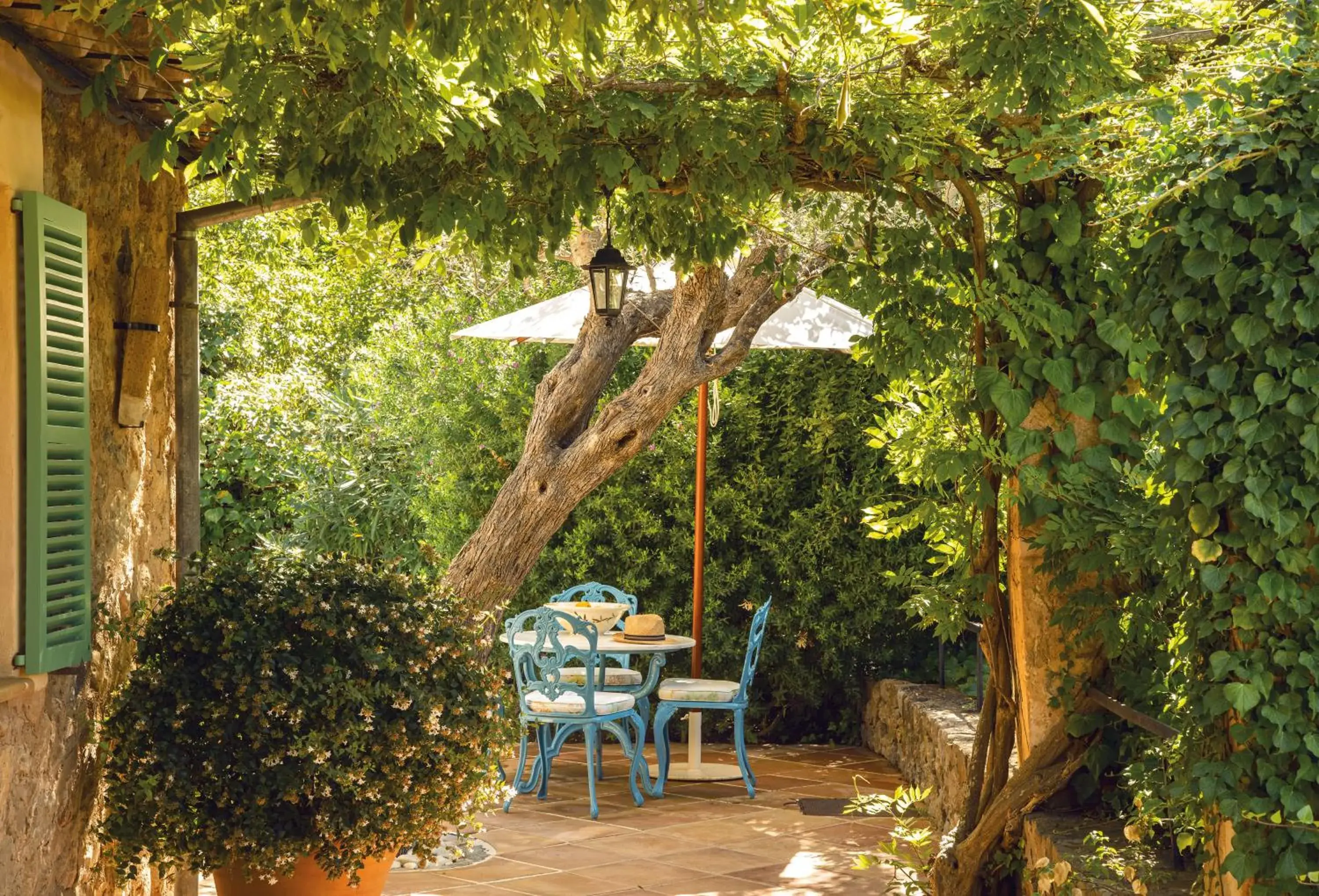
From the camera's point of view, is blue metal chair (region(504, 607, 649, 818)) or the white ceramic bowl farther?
the white ceramic bowl

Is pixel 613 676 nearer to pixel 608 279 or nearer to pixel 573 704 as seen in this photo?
pixel 573 704

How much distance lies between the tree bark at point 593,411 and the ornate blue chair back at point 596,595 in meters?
1.22

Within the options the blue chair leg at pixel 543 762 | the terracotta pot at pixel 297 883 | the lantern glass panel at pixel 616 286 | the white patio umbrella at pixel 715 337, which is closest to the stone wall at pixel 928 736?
the white patio umbrella at pixel 715 337

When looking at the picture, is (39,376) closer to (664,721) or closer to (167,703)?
(167,703)

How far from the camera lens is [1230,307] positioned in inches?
107

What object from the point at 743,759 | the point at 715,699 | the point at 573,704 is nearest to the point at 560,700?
the point at 573,704

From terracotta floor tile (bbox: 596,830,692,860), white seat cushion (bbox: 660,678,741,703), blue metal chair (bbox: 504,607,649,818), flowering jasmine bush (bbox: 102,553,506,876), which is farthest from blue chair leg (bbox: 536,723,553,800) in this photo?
flowering jasmine bush (bbox: 102,553,506,876)

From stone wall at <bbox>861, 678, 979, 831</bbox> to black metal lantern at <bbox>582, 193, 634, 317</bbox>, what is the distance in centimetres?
235

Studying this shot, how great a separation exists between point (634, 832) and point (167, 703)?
2889mm

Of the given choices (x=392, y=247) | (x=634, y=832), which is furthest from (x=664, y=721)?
(x=392, y=247)

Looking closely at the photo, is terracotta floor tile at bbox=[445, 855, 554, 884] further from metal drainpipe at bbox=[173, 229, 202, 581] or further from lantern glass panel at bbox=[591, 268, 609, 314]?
lantern glass panel at bbox=[591, 268, 609, 314]

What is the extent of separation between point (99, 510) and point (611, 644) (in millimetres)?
3388

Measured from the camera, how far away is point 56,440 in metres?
3.58

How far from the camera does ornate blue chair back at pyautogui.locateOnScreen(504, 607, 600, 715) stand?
21.6 ft
